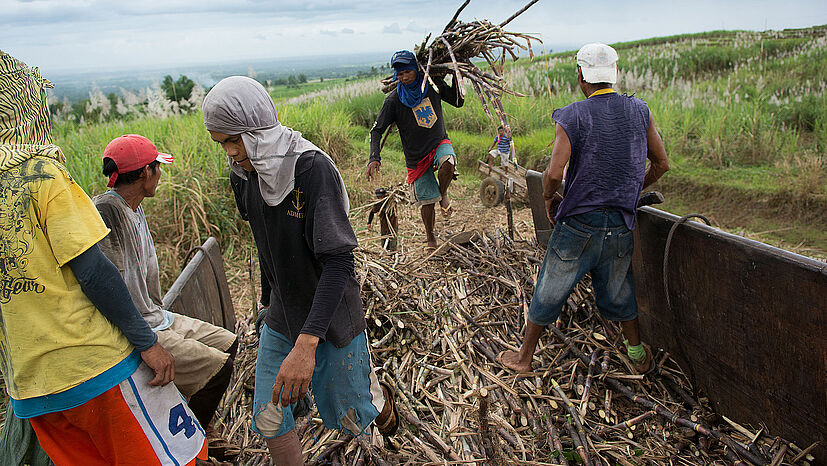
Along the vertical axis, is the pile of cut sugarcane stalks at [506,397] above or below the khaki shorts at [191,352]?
below

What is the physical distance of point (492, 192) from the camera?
6617 millimetres

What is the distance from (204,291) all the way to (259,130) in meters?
1.87

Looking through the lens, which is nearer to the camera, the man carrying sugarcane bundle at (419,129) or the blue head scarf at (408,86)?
the blue head scarf at (408,86)

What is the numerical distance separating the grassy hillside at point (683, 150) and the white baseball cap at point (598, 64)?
3.01 metres

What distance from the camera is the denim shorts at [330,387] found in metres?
2.08

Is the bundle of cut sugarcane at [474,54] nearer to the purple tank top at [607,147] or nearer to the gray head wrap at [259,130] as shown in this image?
the purple tank top at [607,147]

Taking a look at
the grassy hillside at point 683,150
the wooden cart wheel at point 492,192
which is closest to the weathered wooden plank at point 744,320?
the grassy hillside at point 683,150

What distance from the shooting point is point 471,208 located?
703 cm

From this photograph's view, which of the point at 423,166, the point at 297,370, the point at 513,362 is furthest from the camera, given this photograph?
the point at 423,166

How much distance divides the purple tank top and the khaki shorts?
6.58ft

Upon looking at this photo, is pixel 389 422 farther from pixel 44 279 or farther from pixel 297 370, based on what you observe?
pixel 44 279

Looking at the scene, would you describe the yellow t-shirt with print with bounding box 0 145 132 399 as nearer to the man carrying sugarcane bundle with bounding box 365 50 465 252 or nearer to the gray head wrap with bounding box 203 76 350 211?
the gray head wrap with bounding box 203 76 350 211

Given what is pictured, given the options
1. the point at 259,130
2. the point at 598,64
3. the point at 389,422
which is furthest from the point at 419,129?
the point at 259,130

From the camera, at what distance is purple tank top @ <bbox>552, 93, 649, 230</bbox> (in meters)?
2.59
